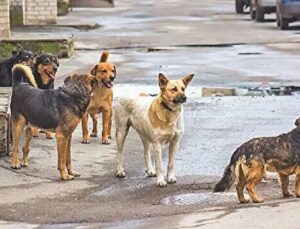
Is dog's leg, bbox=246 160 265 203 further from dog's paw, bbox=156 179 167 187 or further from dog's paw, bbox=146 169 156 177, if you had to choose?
dog's paw, bbox=146 169 156 177

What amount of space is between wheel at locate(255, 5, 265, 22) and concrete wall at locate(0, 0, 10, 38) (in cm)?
1249

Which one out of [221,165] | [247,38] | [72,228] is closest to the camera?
[72,228]

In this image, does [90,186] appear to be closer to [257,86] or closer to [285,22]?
[257,86]

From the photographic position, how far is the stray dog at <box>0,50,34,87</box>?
12359 millimetres

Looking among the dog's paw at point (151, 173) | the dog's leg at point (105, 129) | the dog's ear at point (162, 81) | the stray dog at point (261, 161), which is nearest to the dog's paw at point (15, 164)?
the dog's paw at point (151, 173)

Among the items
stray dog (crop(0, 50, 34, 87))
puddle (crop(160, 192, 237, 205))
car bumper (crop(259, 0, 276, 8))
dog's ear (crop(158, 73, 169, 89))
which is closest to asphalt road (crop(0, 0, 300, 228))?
puddle (crop(160, 192, 237, 205))

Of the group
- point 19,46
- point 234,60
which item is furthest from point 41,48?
point 234,60

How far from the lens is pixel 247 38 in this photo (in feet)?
87.7

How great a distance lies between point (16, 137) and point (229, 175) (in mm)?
2801

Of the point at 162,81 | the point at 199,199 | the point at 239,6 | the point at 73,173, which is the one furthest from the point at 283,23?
the point at 199,199

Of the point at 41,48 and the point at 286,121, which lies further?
the point at 41,48

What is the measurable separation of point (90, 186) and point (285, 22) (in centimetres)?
2084

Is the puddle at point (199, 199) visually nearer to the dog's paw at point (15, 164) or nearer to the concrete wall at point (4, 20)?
the dog's paw at point (15, 164)

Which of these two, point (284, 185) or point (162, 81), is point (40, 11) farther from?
point (284, 185)
